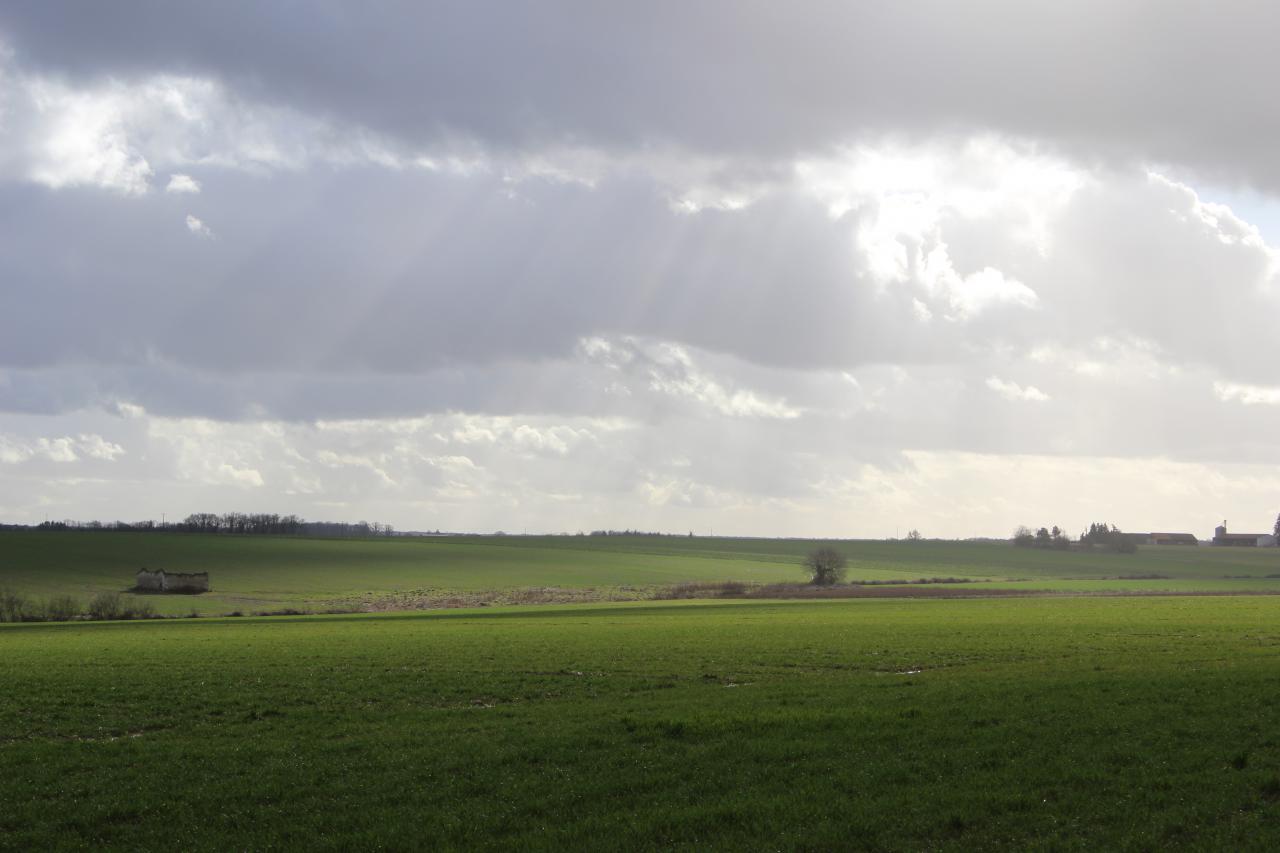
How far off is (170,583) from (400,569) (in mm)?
36242

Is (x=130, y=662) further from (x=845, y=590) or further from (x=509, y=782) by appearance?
(x=845, y=590)

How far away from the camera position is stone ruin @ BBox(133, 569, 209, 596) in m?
113

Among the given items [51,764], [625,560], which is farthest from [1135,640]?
[625,560]

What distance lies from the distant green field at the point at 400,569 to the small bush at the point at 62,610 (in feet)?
32.6

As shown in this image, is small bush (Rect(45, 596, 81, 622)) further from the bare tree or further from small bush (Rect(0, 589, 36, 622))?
the bare tree

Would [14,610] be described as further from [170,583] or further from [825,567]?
[825,567]

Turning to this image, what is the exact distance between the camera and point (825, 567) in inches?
5133

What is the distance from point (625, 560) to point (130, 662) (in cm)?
14680

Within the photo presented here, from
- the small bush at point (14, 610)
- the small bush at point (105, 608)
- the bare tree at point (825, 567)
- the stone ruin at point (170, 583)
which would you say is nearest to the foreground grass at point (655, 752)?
the small bush at point (14, 610)

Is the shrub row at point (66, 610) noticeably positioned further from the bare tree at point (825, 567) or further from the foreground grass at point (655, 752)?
the bare tree at point (825, 567)

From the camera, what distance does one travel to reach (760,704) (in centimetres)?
2200

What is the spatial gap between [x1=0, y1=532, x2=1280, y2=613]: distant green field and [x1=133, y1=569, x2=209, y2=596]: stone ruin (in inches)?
104

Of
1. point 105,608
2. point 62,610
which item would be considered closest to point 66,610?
point 62,610

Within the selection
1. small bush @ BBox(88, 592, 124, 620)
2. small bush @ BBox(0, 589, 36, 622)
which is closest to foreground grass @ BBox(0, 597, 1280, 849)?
small bush @ BBox(0, 589, 36, 622)
